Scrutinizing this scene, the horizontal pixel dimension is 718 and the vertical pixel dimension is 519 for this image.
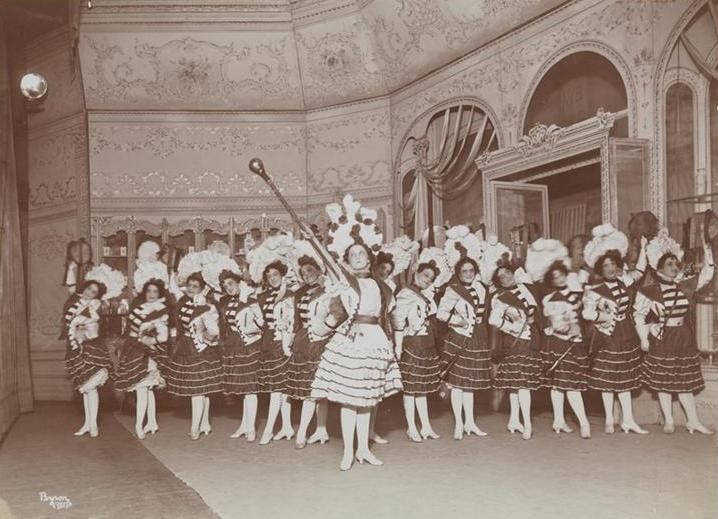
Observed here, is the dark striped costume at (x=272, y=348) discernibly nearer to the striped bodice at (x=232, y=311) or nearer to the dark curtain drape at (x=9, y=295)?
the striped bodice at (x=232, y=311)

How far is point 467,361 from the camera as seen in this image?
21.0 ft

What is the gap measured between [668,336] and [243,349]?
3.76 metres

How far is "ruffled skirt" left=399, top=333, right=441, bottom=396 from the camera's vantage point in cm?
634

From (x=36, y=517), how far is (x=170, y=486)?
880 mm

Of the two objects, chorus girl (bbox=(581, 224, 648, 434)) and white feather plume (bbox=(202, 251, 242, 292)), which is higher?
white feather plume (bbox=(202, 251, 242, 292))

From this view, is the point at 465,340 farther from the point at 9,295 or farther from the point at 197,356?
the point at 9,295

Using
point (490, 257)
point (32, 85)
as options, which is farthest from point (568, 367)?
point (32, 85)

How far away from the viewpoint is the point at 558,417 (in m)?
6.28

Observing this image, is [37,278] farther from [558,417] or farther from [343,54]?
[558,417]

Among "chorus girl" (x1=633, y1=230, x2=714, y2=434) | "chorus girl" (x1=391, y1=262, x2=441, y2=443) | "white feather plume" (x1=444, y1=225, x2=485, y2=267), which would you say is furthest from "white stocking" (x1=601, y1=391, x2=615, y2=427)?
"white feather plume" (x1=444, y1=225, x2=485, y2=267)

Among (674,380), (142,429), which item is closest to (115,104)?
(142,429)

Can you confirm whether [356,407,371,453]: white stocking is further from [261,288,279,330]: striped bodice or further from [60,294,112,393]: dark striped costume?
[60,294,112,393]: dark striped costume

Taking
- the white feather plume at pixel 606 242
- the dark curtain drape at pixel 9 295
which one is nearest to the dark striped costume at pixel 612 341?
the white feather plume at pixel 606 242

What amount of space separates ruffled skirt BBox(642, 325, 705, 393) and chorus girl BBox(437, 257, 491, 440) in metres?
1.45
